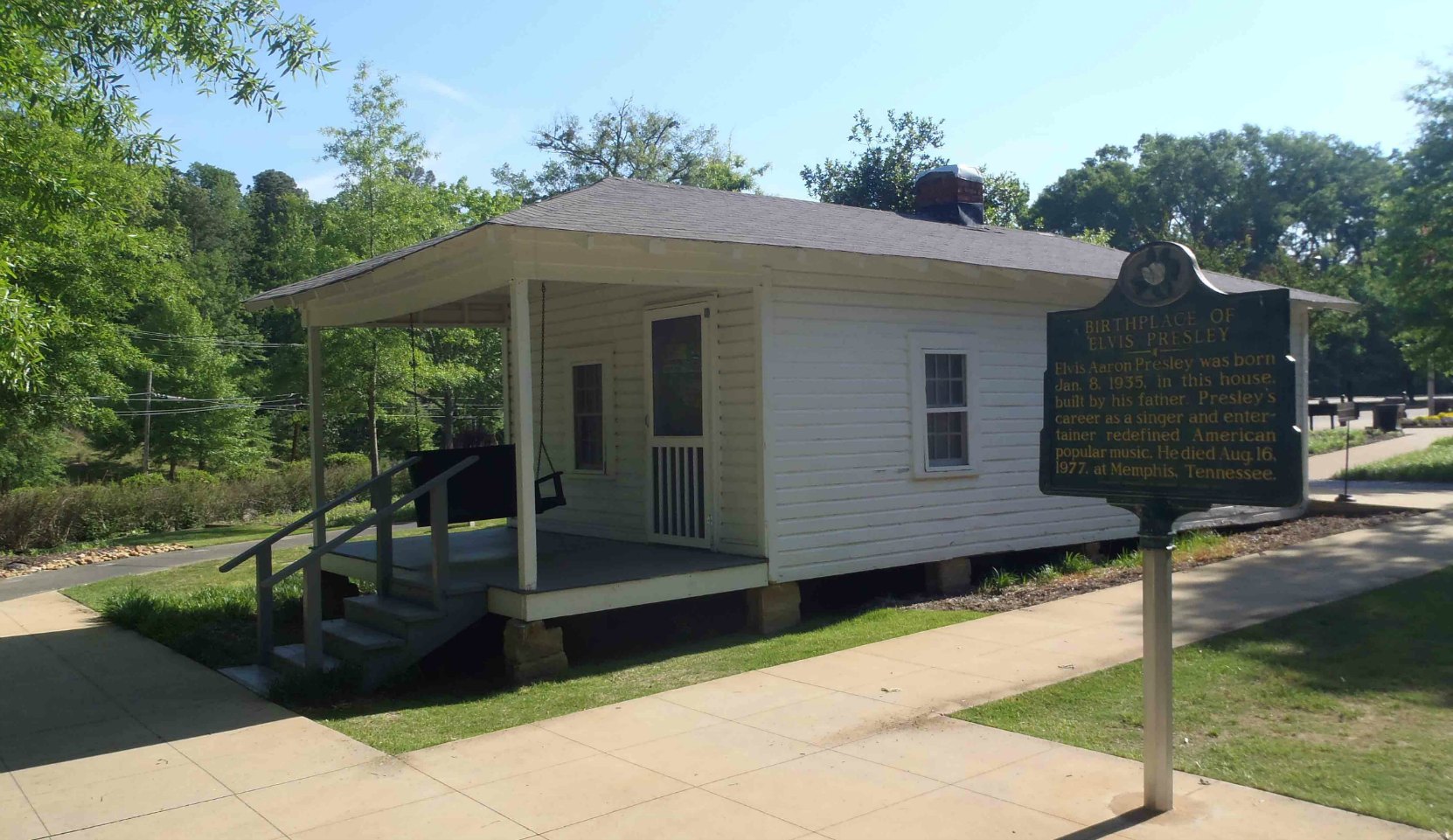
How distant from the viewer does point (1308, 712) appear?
5707 mm

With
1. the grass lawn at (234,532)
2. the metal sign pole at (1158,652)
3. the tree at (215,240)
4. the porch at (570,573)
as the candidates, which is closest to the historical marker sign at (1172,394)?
the metal sign pole at (1158,652)

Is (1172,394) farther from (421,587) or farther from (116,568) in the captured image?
(116,568)

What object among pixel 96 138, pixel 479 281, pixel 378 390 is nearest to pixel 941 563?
pixel 479 281

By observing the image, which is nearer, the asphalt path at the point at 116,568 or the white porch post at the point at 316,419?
the white porch post at the point at 316,419

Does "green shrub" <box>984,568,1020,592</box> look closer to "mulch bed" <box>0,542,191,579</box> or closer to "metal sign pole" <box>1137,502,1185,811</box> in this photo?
"metal sign pole" <box>1137,502,1185,811</box>

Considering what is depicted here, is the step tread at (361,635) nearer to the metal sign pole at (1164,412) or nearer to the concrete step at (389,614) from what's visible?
the concrete step at (389,614)

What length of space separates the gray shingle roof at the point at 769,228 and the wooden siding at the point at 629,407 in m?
0.76

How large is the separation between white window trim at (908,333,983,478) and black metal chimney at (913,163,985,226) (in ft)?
14.8

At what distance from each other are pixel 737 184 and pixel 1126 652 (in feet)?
121

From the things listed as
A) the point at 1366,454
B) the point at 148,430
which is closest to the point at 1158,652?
the point at 1366,454

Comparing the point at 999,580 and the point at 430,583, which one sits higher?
the point at 430,583

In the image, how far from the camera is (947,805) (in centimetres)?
466

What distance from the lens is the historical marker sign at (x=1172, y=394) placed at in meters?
4.17

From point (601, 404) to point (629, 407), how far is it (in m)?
0.49
